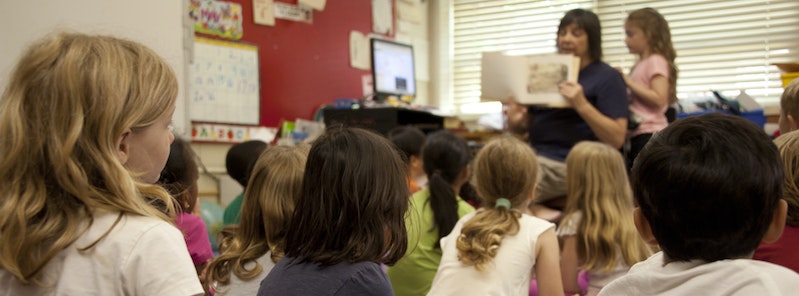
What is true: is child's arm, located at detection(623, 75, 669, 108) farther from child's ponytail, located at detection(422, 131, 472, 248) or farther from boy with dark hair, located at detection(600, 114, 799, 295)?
boy with dark hair, located at detection(600, 114, 799, 295)

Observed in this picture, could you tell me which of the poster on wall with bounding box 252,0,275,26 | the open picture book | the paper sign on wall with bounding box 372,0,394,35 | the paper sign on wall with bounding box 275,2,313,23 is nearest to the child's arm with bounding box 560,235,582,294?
the open picture book

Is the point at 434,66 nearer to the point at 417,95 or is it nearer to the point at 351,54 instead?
the point at 417,95

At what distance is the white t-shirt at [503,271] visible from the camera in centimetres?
206

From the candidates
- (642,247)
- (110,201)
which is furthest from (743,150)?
(642,247)

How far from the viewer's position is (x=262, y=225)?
6.15 ft

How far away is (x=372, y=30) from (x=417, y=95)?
0.66 meters

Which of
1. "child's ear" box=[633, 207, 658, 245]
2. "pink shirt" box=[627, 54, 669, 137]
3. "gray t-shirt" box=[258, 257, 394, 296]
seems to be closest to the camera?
"child's ear" box=[633, 207, 658, 245]

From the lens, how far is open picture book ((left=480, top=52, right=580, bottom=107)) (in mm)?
3329

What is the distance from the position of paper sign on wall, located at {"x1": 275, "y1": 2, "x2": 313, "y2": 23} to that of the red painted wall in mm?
30

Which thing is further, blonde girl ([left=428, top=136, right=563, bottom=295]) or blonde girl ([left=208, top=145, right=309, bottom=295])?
blonde girl ([left=428, top=136, right=563, bottom=295])

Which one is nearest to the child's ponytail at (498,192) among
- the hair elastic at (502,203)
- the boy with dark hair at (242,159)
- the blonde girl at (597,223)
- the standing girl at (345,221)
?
the hair elastic at (502,203)

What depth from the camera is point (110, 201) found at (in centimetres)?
99

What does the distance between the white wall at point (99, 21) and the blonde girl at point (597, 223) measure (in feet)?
4.53

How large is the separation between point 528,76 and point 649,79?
50 cm
